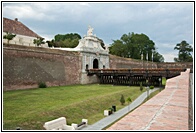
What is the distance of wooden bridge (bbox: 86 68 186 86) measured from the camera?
2248 centimetres

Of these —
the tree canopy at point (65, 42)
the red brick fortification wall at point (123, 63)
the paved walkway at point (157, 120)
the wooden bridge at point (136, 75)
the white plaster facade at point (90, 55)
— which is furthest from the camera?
the tree canopy at point (65, 42)

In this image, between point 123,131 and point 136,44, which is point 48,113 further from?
point 136,44

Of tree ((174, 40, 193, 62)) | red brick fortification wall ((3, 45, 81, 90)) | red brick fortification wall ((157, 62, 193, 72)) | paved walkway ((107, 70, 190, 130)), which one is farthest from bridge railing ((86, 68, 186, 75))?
tree ((174, 40, 193, 62))

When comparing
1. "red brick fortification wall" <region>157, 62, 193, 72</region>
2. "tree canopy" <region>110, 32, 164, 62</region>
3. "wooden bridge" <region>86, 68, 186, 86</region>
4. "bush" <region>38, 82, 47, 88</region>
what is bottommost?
"bush" <region>38, 82, 47, 88</region>

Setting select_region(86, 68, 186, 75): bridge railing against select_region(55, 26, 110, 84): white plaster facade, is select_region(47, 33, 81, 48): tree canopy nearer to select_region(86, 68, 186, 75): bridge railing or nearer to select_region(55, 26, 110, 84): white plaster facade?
select_region(55, 26, 110, 84): white plaster facade

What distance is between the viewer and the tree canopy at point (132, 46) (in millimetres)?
50616

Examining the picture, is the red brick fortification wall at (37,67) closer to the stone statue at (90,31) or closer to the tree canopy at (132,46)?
the stone statue at (90,31)

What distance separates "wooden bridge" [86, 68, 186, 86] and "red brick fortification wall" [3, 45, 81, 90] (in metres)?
3.19

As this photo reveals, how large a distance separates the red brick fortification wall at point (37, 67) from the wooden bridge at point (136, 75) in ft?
10.5

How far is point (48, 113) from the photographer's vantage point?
407 inches

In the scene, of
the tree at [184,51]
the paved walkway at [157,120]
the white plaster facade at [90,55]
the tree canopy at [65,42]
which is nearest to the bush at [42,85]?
the white plaster facade at [90,55]

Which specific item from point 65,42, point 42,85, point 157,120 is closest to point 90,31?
point 42,85

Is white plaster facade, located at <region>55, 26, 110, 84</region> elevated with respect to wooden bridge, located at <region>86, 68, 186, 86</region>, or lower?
elevated

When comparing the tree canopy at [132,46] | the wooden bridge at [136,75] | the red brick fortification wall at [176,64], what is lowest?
the wooden bridge at [136,75]
